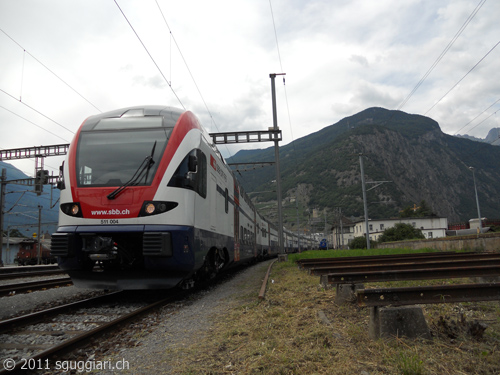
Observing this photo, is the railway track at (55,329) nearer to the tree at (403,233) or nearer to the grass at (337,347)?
the grass at (337,347)

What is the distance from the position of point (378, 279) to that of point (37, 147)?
25.0 meters

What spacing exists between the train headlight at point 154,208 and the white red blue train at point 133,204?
0.7 inches

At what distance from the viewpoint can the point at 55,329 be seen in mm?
5301

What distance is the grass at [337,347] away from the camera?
3197 mm

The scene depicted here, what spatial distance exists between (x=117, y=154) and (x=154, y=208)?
1396 mm

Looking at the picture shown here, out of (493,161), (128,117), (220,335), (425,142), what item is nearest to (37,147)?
(128,117)

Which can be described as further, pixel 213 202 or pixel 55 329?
pixel 213 202

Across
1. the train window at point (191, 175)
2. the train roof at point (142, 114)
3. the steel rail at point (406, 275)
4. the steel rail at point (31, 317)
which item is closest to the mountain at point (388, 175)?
the train roof at point (142, 114)

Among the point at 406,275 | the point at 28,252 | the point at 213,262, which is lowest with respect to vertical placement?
the point at 406,275

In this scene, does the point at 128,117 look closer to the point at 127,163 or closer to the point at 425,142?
the point at 127,163

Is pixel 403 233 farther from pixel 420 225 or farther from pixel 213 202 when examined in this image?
pixel 213 202

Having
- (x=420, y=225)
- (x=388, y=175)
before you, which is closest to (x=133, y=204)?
(x=420, y=225)

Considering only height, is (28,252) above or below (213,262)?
above

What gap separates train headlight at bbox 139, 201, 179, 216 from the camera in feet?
21.6
